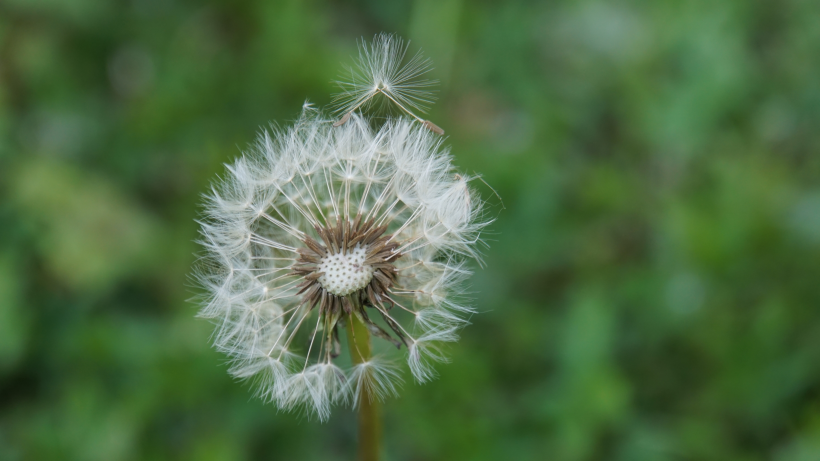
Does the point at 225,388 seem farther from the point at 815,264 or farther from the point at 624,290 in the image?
the point at 815,264

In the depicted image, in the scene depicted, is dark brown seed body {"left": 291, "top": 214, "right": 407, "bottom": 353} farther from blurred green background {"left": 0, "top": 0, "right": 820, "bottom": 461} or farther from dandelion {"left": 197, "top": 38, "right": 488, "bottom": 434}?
blurred green background {"left": 0, "top": 0, "right": 820, "bottom": 461}

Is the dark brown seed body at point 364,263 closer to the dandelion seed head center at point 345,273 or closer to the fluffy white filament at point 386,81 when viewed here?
the dandelion seed head center at point 345,273

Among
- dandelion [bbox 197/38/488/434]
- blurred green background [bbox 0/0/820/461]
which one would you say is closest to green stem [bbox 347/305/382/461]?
dandelion [bbox 197/38/488/434]

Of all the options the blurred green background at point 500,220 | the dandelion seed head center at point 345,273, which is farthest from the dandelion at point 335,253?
the blurred green background at point 500,220

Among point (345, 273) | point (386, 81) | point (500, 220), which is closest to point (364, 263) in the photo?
point (345, 273)

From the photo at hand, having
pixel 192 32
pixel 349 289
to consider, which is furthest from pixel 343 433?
pixel 192 32
